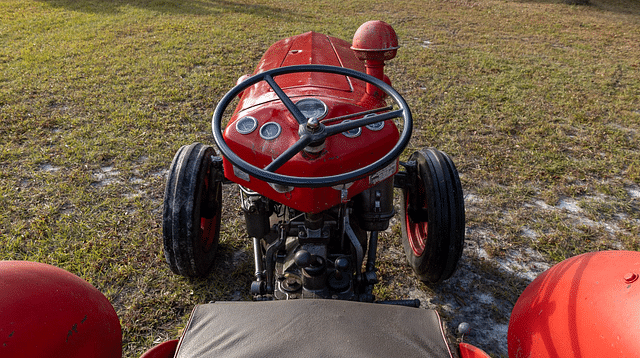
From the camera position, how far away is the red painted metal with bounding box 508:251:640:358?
1.12m

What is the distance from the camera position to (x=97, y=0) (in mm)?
8625

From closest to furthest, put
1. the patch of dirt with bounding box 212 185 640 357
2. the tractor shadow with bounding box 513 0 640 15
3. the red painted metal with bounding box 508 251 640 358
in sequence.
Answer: the red painted metal with bounding box 508 251 640 358
the patch of dirt with bounding box 212 185 640 357
the tractor shadow with bounding box 513 0 640 15

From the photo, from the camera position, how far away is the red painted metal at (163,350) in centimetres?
126

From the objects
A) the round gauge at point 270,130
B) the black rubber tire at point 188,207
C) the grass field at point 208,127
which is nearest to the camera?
the round gauge at point 270,130

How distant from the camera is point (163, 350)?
129 cm

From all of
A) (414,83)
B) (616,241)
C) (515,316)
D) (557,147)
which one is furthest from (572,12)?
(515,316)

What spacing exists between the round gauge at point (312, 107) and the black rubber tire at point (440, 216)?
31.2 inches

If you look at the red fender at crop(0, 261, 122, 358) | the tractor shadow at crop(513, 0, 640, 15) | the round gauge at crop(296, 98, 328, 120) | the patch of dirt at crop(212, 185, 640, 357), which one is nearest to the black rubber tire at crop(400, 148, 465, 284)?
the patch of dirt at crop(212, 185, 640, 357)

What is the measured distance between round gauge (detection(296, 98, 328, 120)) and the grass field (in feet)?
3.94

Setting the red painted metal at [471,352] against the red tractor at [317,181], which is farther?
the red tractor at [317,181]

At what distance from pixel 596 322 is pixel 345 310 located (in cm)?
70

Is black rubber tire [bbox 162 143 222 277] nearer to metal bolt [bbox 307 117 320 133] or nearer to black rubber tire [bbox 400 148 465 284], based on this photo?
metal bolt [bbox 307 117 320 133]

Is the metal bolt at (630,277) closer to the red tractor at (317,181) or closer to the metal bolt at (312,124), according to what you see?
the red tractor at (317,181)

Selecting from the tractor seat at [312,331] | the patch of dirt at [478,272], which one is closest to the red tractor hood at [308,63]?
the tractor seat at [312,331]
